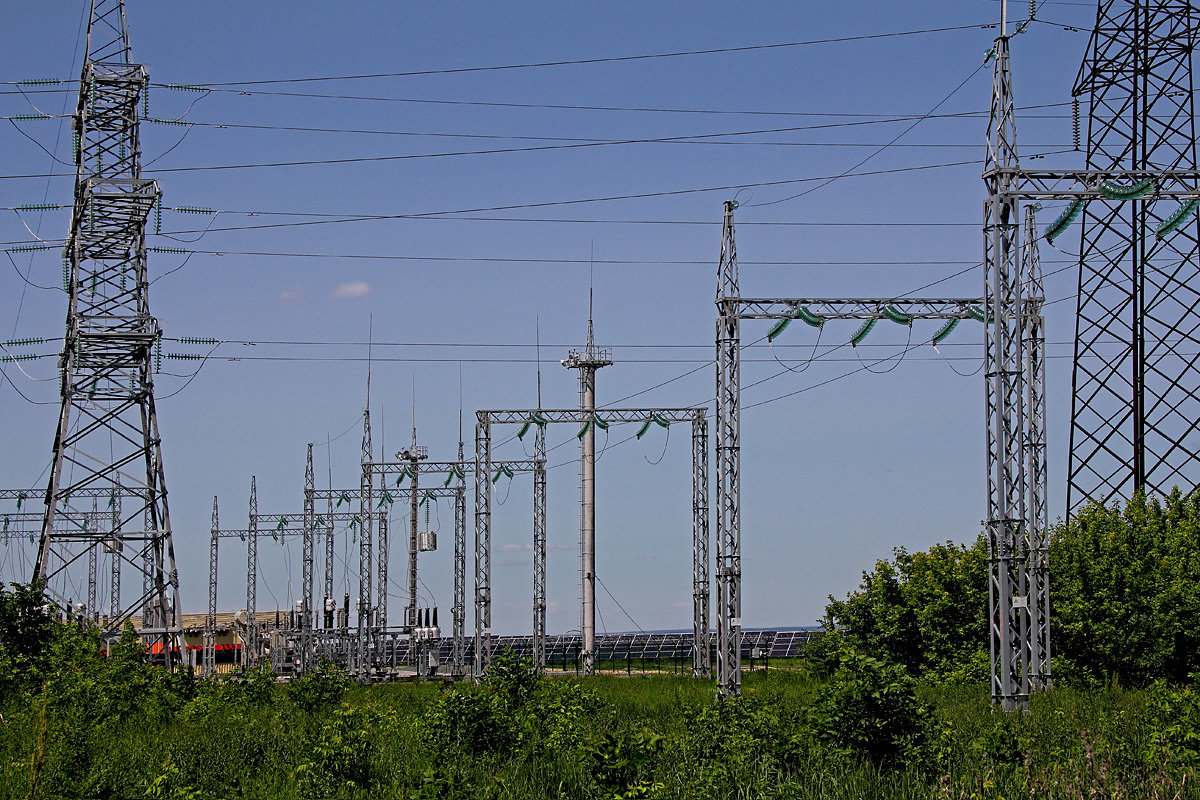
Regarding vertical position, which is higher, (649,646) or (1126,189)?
(1126,189)

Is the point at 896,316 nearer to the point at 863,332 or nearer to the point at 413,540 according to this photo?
the point at 863,332

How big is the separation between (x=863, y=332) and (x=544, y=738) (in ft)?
44.1

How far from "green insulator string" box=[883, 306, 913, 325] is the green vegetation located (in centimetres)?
804

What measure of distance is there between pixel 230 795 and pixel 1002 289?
14329 millimetres

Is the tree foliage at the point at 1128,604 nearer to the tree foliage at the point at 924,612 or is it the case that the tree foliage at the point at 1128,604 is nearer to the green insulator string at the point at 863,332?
the tree foliage at the point at 924,612

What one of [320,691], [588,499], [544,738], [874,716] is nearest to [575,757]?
[544,738]

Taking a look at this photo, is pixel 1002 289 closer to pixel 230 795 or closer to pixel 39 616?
pixel 230 795

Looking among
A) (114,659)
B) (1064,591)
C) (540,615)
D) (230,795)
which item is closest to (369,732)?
(230,795)

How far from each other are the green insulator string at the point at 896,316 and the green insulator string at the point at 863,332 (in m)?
0.37

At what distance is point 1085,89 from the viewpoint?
34000mm

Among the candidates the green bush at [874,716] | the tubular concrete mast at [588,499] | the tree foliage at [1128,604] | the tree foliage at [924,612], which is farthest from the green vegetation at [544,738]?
the tubular concrete mast at [588,499]

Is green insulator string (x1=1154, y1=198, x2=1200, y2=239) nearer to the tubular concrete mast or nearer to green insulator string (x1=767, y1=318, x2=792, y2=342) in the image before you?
green insulator string (x1=767, y1=318, x2=792, y2=342)

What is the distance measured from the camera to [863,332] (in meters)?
27.2

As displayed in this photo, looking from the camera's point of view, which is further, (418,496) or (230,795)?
(418,496)
